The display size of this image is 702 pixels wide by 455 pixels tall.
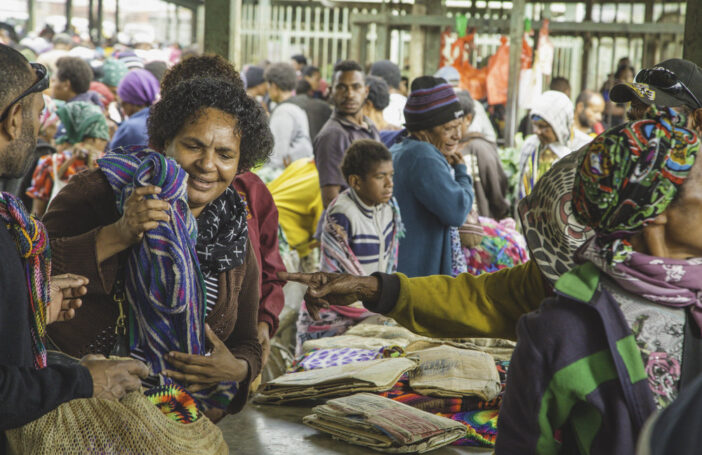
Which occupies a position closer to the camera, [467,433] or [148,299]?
[148,299]

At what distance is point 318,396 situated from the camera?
2889mm

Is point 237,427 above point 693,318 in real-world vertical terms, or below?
below

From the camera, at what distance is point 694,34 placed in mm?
3412

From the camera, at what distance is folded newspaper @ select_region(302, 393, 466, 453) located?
8.14 ft

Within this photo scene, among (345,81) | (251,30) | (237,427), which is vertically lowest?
(237,427)

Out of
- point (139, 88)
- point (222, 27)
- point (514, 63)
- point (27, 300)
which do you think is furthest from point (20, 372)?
point (514, 63)

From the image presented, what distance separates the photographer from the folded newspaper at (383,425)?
8.14 feet

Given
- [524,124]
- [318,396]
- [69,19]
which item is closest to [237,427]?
[318,396]

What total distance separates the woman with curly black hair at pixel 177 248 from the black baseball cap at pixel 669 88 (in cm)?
118

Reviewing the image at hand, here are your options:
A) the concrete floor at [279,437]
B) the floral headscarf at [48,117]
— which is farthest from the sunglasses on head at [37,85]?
the floral headscarf at [48,117]

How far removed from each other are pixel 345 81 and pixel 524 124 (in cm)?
485

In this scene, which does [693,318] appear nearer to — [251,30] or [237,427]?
[237,427]

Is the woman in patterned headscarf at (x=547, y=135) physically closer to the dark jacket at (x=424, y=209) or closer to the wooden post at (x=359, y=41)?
the dark jacket at (x=424, y=209)

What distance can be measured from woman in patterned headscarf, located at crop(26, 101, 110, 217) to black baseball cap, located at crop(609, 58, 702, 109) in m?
3.60
